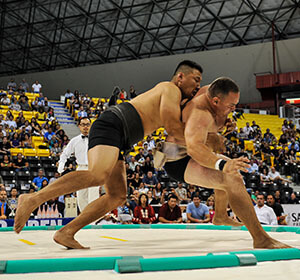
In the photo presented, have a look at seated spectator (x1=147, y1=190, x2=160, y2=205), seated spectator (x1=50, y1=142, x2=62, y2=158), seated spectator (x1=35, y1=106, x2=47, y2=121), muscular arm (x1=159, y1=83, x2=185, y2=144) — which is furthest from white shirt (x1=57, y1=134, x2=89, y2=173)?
seated spectator (x1=35, y1=106, x2=47, y2=121)

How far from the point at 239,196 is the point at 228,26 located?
17.8 m

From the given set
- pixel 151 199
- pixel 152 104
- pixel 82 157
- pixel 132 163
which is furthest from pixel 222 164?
pixel 132 163

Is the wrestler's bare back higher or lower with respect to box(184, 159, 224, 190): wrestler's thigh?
higher

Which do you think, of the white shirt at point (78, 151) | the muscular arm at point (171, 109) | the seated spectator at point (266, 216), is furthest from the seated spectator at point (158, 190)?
the muscular arm at point (171, 109)

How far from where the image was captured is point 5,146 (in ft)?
29.7

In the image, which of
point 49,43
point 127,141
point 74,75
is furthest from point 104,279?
point 49,43

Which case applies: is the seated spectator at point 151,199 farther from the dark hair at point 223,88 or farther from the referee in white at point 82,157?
the dark hair at point 223,88

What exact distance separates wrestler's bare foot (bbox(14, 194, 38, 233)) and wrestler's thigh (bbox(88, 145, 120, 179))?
1.16 ft

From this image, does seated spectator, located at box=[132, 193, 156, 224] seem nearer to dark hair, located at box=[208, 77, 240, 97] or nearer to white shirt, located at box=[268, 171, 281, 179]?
dark hair, located at box=[208, 77, 240, 97]

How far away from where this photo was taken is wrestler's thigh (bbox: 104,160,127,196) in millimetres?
2615

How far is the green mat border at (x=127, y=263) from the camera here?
4.86 feet

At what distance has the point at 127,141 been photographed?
2.48 m

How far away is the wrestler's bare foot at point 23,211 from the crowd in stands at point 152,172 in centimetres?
309

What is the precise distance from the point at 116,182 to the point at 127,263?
1176mm
